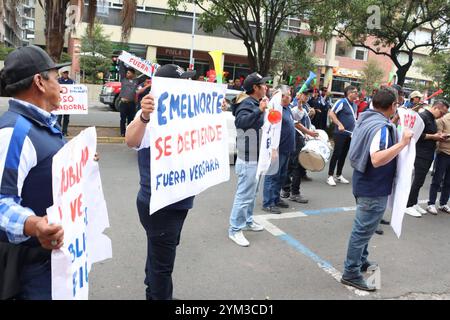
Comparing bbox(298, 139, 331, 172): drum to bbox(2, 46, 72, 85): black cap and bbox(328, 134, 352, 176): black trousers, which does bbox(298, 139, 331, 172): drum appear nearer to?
bbox(328, 134, 352, 176): black trousers

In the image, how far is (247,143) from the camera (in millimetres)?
4750

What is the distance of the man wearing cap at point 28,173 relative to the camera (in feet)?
→ 5.95

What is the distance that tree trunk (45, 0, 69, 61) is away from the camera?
10.0 m

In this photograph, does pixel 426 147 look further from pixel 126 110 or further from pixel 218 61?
pixel 126 110

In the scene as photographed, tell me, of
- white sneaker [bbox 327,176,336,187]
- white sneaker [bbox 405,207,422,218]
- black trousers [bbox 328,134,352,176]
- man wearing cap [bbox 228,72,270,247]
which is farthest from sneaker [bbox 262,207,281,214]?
black trousers [bbox 328,134,352,176]

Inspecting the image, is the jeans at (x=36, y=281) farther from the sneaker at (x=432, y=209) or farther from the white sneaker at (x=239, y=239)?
the sneaker at (x=432, y=209)

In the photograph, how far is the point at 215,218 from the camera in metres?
5.69

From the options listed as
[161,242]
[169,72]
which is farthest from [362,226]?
[169,72]

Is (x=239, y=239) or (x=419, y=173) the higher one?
(x=419, y=173)

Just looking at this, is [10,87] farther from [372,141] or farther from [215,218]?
[215,218]

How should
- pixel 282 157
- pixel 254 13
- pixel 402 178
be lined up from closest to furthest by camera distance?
1. pixel 402 178
2. pixel 282 157
3. pixel 254 13

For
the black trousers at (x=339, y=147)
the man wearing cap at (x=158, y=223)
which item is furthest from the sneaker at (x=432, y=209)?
the man wearing cap at (x=158, y=223)

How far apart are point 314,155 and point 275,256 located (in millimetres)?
2647

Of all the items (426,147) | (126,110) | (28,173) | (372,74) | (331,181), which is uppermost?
(372,74)
